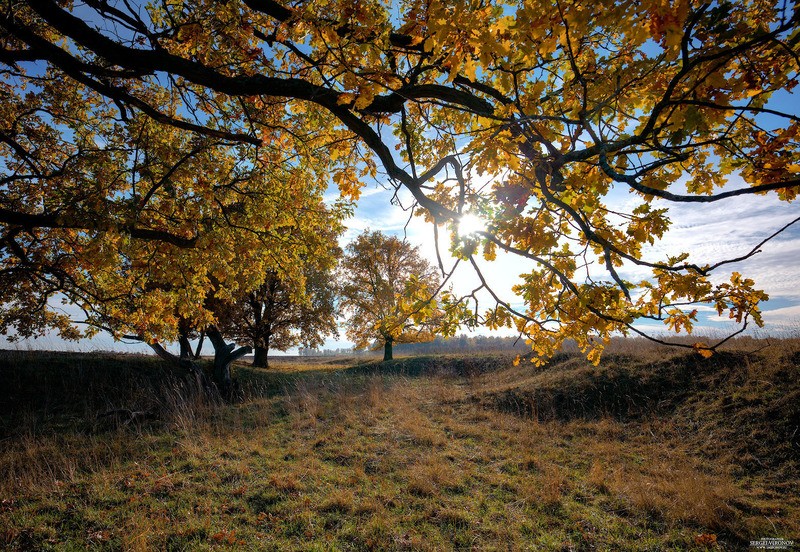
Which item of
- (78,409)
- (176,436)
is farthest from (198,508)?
(78,409)

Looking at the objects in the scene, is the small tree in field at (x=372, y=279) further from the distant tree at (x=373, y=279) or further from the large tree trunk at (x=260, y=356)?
the large tree trunk at (x=260, y=356)

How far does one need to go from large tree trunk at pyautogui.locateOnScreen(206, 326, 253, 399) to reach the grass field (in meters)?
1.99

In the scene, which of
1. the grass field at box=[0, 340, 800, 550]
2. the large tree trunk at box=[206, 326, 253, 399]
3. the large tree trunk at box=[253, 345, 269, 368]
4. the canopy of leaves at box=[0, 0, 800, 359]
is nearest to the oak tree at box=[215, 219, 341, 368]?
the large tree trunk at box=[253, 345, 269, 368]

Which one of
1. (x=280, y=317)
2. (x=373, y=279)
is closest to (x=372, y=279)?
(x=373, y=279)

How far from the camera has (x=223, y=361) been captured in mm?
13477

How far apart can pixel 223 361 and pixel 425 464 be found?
33.4 ft

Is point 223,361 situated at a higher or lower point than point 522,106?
lower

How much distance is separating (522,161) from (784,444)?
26.1 ft

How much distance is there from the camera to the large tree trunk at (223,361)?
42.7ft

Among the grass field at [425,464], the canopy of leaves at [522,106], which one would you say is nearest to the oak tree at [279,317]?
the grass field at [425,464]

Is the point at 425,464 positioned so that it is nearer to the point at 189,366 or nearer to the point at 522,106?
the point at 522,106

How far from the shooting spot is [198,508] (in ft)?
15.3

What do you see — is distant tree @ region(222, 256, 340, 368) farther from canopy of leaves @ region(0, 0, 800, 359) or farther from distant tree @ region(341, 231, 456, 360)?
canopy of leaves @ region(0, 0, 800, 359)

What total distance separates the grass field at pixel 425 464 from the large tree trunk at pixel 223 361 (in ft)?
A: 6.54
